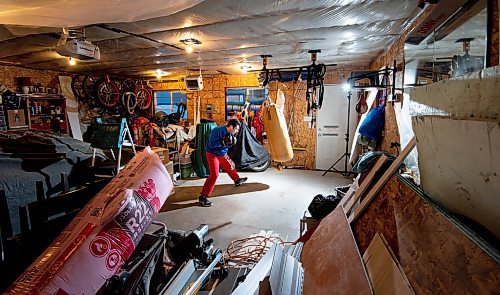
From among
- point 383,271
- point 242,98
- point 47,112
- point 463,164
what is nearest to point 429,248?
point 383,271

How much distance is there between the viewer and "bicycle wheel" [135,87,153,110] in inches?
275

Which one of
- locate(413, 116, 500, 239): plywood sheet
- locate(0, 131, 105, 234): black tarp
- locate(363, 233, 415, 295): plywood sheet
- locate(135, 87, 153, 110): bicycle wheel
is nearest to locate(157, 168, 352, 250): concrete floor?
locate(0, 131, 105, 234): black tarp

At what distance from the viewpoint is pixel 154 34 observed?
9.91 feet

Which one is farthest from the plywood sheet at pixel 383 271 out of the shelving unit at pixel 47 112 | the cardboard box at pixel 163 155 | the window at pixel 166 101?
the window at pixel 166 101

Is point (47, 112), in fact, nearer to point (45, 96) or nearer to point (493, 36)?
point (45, 96)

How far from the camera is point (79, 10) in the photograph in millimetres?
1535

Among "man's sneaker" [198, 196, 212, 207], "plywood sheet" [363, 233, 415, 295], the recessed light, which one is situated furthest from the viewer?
"man's sneaker" [198, 196, 212, 207]

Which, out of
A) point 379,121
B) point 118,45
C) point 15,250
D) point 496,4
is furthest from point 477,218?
point 118,45

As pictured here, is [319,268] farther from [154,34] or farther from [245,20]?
[154,34]

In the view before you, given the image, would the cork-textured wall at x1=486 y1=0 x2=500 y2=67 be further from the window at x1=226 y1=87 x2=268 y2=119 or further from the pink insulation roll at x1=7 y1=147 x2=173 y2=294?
the window at x1=226 y1=87 x2=268 y2=119

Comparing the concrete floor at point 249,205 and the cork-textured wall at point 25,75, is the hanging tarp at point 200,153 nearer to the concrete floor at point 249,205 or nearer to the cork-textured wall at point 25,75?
the concrete floor at point 249,205

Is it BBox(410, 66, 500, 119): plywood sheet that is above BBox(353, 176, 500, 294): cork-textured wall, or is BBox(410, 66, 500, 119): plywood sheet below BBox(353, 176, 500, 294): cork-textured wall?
above

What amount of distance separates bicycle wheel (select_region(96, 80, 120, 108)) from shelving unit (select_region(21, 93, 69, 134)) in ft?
2.38

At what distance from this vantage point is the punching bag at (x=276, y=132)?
4.63 m
